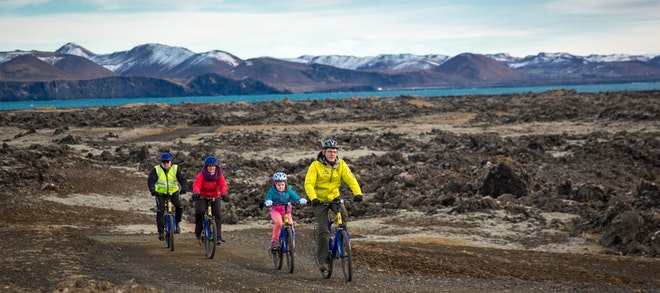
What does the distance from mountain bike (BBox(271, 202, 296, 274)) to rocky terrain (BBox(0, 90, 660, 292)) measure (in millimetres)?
279

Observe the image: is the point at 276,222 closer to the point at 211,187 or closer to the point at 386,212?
the point at 211,187

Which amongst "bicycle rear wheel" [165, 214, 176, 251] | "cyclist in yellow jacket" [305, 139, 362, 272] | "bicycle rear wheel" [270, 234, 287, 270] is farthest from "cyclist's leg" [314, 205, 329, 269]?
"bicycle rear wheel" [165, 214, 176, 251]

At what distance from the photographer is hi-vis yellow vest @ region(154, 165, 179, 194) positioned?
1518 centimetres

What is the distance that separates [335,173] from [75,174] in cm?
2038

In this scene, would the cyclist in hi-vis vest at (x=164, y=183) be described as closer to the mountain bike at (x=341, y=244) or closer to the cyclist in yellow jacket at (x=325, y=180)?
the cyclist in yellow jacket at (x=325, y=180)

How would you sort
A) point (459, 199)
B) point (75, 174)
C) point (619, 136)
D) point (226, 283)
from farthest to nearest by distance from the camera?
point (619, 136) < point (75, 174) < point (459, 199) < point (226, 283)

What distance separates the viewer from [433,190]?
27.4 metres

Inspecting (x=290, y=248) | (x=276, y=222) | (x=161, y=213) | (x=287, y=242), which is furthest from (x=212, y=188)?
(x=290, y=248)

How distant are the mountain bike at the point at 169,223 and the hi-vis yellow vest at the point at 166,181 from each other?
0.56 feet

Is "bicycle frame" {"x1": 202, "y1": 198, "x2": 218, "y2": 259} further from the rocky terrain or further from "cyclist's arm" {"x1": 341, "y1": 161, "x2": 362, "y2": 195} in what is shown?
"cyclist's arm" {"x1": 341, "y1": 161, "x2": 362, "y2": 195}

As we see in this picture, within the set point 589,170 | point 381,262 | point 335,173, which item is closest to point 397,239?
point 381,262

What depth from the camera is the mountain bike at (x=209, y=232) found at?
45.9 ft

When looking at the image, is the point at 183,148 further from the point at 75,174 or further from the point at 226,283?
the point at 226,283

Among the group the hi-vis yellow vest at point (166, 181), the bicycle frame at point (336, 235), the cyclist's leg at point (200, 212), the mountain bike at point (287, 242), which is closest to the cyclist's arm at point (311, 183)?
the bicycle frame at point (336, 235)
